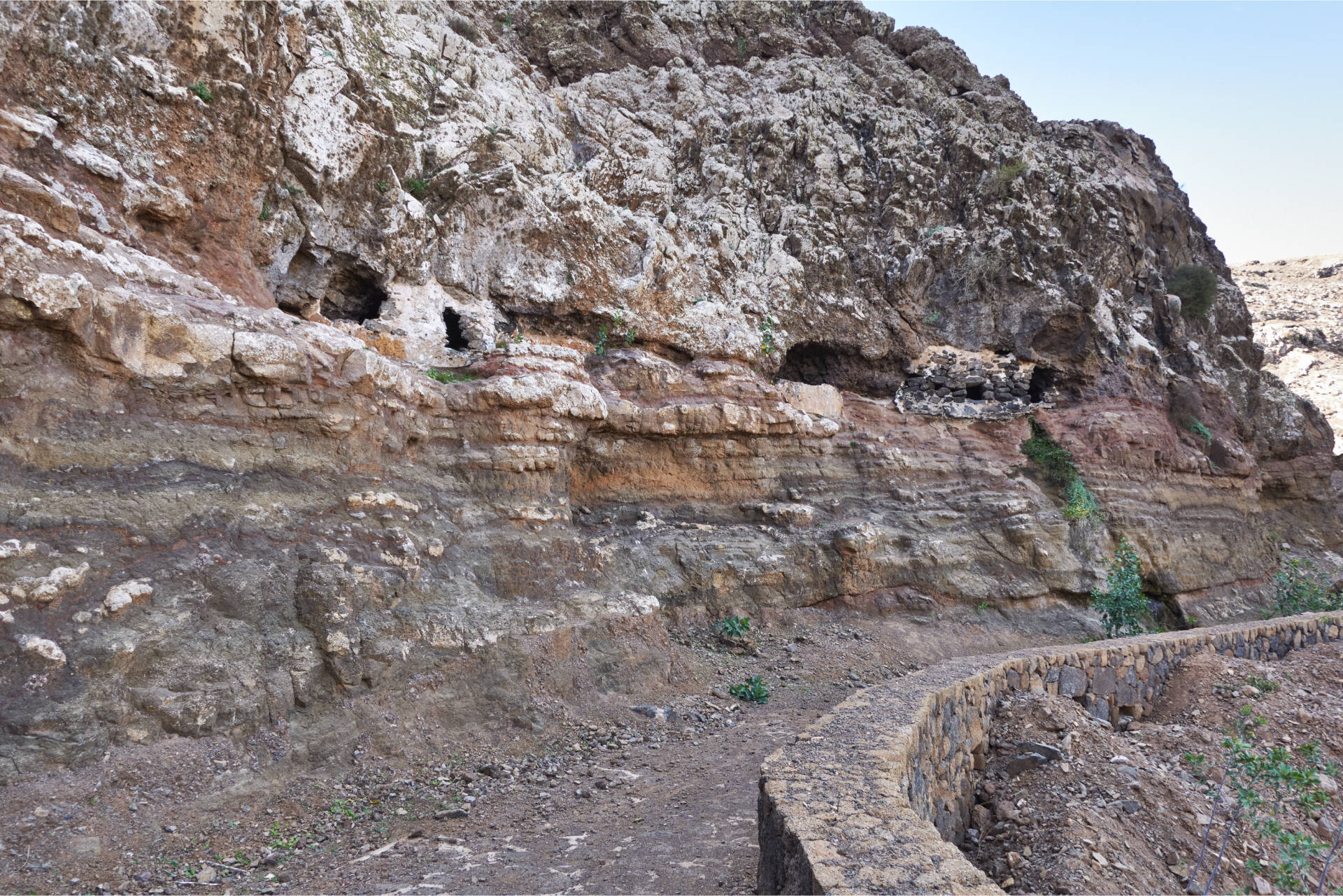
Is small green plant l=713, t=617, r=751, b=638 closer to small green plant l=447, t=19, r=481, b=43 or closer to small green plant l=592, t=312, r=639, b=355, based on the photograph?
small green plant l=592, t=312, r=639, b=355

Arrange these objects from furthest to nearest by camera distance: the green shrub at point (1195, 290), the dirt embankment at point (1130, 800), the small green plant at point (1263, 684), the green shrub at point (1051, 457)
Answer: the green shrub at point (1195, 290) → the green shrub at point (1051, 457) → the small green plant at point (1263, 684) → the dirt embankment at point (1130, 800)

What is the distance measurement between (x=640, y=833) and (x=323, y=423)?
16.6ft

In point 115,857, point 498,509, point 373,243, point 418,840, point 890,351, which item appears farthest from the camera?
point 890,351

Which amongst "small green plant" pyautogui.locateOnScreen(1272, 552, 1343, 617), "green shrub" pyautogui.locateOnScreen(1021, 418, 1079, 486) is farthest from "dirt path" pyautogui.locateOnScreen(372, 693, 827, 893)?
"small green plant" pyautogui.locateOnScreen(1272, 552, 1343, 617)

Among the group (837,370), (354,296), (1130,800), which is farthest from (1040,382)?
(354,296)

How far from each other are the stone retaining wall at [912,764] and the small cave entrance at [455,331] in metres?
7.70

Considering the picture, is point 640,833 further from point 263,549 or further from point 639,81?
point 639,81

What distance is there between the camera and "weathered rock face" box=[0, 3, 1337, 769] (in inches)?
225

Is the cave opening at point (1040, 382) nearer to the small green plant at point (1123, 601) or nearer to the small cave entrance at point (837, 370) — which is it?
the small cave entrance at point (837, 370)

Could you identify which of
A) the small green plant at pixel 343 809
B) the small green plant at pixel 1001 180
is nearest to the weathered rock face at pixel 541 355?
the small green plant at pixel 1001 180

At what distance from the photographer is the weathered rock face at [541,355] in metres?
5.70

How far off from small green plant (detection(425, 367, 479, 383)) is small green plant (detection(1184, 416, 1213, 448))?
61.7 feet

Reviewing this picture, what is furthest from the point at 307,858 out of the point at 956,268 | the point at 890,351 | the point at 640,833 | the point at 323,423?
the point at 956,268

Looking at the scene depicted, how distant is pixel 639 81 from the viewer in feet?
55.9
